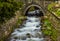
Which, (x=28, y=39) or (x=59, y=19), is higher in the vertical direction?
(x=59, y=19)

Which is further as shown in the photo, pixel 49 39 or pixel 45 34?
pixel 45 34

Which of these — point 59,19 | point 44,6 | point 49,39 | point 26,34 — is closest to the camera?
point 59,19

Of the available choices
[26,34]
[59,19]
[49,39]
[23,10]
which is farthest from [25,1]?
[59,19]

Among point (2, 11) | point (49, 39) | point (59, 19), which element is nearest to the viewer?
point (59, 19)

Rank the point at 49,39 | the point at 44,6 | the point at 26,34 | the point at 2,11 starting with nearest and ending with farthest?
the point at 2,11, the point at 49,39, the point at 26,34, the point at 44,6

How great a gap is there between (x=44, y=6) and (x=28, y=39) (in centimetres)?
1783

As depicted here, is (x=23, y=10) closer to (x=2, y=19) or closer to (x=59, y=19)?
(x=2, y=19)

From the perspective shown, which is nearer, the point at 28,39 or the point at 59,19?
the point at 59,19

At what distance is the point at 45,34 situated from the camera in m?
21.3

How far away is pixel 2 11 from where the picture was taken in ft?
57.8

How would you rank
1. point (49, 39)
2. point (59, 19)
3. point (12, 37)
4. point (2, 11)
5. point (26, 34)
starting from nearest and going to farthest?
point (59, 19), point (2, 11), point (49, 39), point (12, 37), point (26, 34)

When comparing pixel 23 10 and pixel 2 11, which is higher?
pixel 2 11

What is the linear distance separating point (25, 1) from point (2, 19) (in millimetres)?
20339

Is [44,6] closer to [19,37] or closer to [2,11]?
[19,37]
